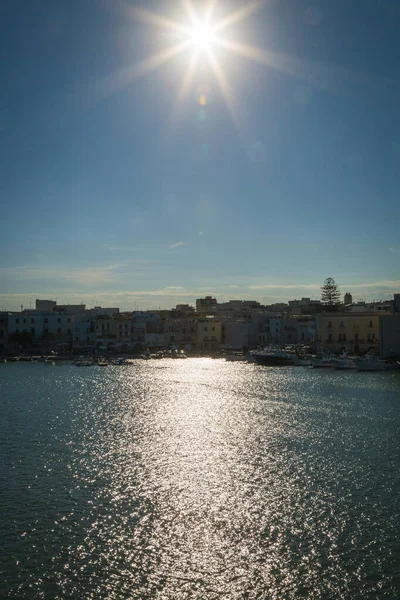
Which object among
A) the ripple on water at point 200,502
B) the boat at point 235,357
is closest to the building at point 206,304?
the boat at point 235,357

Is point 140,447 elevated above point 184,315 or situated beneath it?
situated beneath

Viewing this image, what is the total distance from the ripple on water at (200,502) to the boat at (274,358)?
32.2 metres

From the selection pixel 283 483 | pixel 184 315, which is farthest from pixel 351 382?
pixel 184 315

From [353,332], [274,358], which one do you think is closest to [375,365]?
[274,358]

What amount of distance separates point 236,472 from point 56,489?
5.63 m

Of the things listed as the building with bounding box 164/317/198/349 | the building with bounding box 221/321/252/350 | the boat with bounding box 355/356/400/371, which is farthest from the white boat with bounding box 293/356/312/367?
the building with bounding box 164/317/198/349

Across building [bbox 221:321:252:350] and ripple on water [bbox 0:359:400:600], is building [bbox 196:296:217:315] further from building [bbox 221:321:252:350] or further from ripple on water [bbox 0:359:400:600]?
ripple on water [bbox 0:359:400:600]

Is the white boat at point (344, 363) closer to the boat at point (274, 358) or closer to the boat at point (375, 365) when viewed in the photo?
the boat at point (375, 365)

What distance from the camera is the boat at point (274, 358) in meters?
65.2

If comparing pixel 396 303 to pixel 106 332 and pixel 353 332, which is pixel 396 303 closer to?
pixel 353 332

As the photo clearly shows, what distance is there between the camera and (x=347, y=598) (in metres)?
10.3

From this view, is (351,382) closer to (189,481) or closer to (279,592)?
(189,481)

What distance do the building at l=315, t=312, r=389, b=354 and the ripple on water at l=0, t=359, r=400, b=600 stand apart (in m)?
39.1

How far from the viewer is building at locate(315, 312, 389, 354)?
71.1 meters
